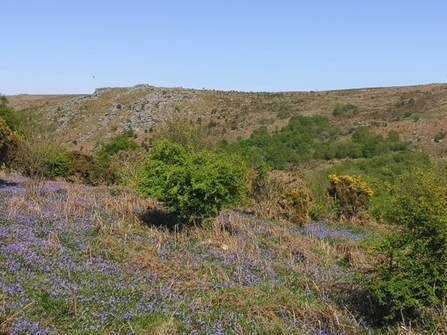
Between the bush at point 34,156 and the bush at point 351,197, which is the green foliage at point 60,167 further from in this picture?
the bush at point 351,197

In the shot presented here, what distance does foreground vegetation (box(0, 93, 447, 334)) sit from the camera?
6.66 meters

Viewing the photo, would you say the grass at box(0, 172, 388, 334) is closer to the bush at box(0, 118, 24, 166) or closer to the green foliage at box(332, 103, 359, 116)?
the bush at box(0, 118, 24, 166)

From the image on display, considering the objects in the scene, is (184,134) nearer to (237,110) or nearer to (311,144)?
(311,144)

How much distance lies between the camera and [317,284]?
907 cm

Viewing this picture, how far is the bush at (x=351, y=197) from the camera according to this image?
19188 mm

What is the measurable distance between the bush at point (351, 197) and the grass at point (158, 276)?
5806mm

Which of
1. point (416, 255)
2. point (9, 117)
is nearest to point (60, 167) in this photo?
point (9, 117)

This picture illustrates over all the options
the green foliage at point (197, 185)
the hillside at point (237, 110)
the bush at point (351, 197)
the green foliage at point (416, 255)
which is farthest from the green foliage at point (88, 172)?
the hillside at point (237, 110)

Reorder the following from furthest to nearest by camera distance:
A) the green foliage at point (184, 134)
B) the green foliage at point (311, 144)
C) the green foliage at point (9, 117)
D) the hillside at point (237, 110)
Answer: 1. the hillside at point (237, 110)
2. the green foliage at point (311, 144)
3. the green foliage at point (9, 117)
4. the green foliage at point (184, 134)

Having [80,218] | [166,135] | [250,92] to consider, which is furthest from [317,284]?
[250,92]

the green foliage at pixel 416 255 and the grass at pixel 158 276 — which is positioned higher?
the green foliage at pixel 416 255

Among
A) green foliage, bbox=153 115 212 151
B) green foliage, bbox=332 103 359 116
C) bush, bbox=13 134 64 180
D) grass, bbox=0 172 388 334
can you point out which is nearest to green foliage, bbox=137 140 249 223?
grass, bbox=0 172 388 334

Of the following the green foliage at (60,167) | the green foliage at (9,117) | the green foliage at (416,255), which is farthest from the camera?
the green foliage at (9,117)

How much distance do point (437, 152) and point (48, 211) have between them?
120ft
